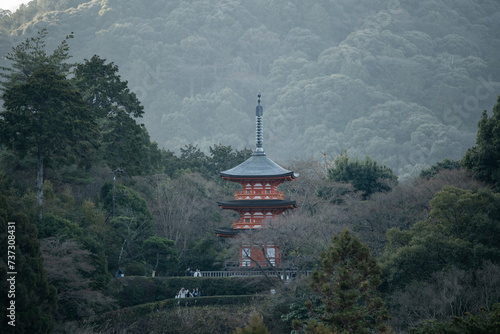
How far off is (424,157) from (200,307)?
7343cm

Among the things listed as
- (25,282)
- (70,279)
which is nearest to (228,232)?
(70,279)

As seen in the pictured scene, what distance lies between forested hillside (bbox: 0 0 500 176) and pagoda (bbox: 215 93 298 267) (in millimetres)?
61313

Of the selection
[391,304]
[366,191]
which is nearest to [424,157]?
[366,191]

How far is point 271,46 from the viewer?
153 meters

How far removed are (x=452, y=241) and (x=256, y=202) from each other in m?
12.6

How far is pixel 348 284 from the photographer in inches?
957

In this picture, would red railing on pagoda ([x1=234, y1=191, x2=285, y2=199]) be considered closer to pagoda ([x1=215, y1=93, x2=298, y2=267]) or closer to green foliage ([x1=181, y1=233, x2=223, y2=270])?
pagoda ([x1=215, y1=93, x2=298, y2=267])

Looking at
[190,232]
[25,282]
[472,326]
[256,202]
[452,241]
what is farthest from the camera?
[190,232]

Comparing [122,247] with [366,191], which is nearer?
[122,247]

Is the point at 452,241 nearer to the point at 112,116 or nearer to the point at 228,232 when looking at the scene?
the point at 228,232

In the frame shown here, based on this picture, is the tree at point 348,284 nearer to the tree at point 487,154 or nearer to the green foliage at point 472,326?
the green foliage at point 472,326

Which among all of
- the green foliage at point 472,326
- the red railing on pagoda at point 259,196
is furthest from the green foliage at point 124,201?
the green foliage at point 472,326

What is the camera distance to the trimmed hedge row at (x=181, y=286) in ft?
113

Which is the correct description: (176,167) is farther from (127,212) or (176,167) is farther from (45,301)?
(45,301)
